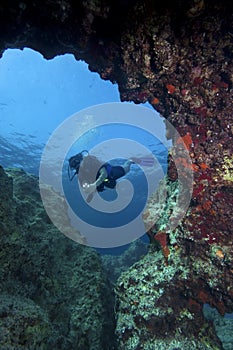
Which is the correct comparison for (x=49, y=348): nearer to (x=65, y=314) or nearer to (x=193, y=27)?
(x=65, y=314)

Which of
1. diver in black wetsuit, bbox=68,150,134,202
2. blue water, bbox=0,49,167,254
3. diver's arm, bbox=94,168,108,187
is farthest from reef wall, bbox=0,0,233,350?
blue water, bbox=0,49,167,254

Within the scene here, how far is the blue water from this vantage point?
58.4 feet

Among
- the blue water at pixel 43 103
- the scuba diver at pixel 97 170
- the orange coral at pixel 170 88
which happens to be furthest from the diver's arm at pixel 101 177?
the blue water at pixel 43 103

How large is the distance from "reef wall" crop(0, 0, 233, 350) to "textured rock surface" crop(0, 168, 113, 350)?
0.55 meters

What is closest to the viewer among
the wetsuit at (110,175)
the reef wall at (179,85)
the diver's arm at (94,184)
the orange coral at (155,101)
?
the reef wall at (179,85)

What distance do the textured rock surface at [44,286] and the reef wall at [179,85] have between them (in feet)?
1.79

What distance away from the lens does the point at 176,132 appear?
4.82m

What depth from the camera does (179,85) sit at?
4613 millimetres

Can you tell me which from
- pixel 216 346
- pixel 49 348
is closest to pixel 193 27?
pixel 49 348

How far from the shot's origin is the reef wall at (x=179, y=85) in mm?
4016

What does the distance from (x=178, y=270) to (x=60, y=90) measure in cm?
1844

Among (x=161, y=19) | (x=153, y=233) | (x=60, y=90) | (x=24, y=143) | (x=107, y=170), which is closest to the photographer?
(x=161, y=19)

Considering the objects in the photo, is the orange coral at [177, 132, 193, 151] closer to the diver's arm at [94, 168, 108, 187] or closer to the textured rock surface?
the diver's arm at [94, 168, 108, 187]

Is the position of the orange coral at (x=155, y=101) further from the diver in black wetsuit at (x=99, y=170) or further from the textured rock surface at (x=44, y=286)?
the textured rock surface at (x=44, y=286)
